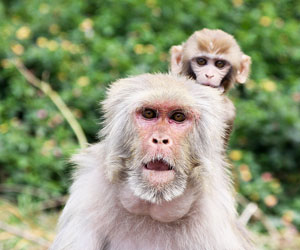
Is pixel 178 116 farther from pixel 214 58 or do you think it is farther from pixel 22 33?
pixel 22 33

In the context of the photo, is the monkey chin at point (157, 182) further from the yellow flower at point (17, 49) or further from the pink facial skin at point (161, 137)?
the yellow flower at point (17, 49)

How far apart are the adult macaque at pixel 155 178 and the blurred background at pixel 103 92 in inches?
110

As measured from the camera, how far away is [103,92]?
837cm

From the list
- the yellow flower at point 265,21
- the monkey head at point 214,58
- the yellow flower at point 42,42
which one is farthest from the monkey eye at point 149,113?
the yellow flower at point 265,21

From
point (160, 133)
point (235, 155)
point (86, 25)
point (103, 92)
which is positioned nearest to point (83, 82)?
point (103, 92)

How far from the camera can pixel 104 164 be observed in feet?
12.8

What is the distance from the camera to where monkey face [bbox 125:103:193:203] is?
3549 mm

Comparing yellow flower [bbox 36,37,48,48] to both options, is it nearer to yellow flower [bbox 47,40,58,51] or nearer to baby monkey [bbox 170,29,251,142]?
yellow flower [bbox 47,40,58,51]

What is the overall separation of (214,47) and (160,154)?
187 centimetres

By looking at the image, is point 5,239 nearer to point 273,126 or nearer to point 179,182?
point 179,182

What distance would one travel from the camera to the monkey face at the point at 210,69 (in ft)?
15.8

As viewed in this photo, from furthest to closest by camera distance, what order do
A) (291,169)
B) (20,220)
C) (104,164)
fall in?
(291,169), (20,220), (104,164)

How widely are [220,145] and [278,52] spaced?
20.2 ft

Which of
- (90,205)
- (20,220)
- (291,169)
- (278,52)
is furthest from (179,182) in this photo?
(278,52)
